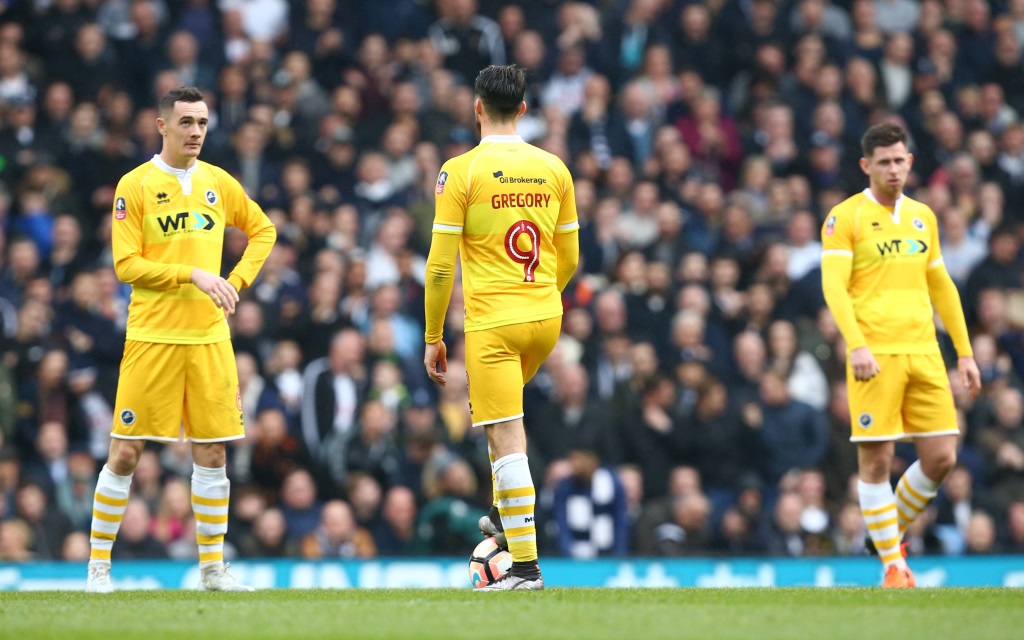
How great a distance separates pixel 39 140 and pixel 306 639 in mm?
10555

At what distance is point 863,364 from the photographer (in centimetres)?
928

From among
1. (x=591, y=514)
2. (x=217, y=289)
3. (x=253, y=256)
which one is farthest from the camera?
(x=591, y=514)

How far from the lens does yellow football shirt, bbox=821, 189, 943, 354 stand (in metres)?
9.64

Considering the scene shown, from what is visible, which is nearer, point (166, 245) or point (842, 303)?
point (166, 245)

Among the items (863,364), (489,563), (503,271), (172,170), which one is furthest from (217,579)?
(863,364)

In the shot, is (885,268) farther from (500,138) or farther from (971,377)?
(500,138)

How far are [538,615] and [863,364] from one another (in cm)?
321

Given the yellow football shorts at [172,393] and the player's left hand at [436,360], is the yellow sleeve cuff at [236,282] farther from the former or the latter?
the player's left hand at [436,360]

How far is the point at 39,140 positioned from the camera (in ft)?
51.3

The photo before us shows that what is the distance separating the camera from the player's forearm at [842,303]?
370 inches

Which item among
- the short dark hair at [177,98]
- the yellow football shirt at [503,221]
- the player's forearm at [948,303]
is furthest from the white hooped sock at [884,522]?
the short dark hair at [177,98]

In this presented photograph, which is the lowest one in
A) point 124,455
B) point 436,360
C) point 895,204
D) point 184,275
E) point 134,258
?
point 124,455

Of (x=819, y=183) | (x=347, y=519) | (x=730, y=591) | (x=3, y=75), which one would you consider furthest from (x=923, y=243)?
(x=3, y=75)

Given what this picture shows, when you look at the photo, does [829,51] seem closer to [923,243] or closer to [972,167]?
[972,167]
